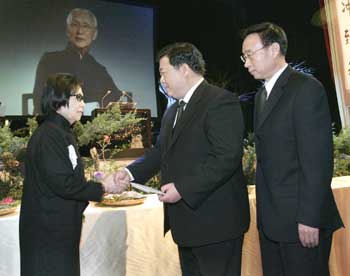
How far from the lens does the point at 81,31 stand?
14.0 feet

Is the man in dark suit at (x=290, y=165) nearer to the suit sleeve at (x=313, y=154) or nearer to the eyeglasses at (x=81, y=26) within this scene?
the suit sleeve at (x=313, y=154)

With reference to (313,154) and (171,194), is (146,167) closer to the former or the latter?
(171,194)

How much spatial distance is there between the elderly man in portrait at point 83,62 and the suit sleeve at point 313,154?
2.96m

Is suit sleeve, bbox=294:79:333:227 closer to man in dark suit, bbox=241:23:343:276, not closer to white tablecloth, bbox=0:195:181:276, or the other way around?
man in dark suit, bbox=241:23:343:276

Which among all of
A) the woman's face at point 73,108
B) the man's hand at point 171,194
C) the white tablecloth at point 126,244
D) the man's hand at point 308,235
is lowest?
the white tablecloth at point 126,244

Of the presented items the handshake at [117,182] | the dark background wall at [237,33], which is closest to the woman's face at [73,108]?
the handshake at [117,182]

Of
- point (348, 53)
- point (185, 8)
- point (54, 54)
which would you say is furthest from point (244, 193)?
point (185, 8)

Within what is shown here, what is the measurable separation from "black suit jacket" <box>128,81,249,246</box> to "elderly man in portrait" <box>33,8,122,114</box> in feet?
8.80

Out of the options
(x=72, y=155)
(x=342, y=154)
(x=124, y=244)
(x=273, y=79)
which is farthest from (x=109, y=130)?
(x=342, y=154)

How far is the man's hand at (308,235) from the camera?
4.66ft

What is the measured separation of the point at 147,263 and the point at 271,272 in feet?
2.42

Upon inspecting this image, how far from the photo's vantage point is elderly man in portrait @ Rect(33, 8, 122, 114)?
4082 millimetres

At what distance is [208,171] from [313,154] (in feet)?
1.23

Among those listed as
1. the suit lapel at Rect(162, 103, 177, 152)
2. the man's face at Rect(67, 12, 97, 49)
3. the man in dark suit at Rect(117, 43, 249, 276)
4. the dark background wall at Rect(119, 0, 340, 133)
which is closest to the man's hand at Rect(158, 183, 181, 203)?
the man in dark suit at Rect(117, 43, 249, 276)
